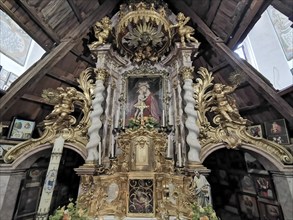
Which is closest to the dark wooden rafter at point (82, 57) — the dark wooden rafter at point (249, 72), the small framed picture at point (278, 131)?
the dark wooden rafter at point (249, 72)

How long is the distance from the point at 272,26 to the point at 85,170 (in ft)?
21.6

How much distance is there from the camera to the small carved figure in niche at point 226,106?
150 inches

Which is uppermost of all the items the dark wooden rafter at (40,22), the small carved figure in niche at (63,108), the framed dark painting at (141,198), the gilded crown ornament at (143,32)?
the gilded crown ornament at (143,32)

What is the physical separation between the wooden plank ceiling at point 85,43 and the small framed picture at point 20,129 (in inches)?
6.6

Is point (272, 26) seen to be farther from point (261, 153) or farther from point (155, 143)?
point (155, 143)

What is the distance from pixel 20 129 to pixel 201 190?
431 cm

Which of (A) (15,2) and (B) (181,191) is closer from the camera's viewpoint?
(B) (181,191)

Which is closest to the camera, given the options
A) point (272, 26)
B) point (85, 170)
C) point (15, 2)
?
point (85, 170)

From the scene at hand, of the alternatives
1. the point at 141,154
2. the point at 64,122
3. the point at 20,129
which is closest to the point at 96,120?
the point at 64,122

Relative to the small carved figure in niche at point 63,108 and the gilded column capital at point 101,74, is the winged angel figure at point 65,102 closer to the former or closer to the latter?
the small carved figure in niche at point 63,108

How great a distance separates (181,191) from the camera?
308 cm

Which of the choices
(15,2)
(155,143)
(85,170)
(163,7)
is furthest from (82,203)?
(163,7)

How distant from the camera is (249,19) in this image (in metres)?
3.64

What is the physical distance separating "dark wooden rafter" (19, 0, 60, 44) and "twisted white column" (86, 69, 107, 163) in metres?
1.39
